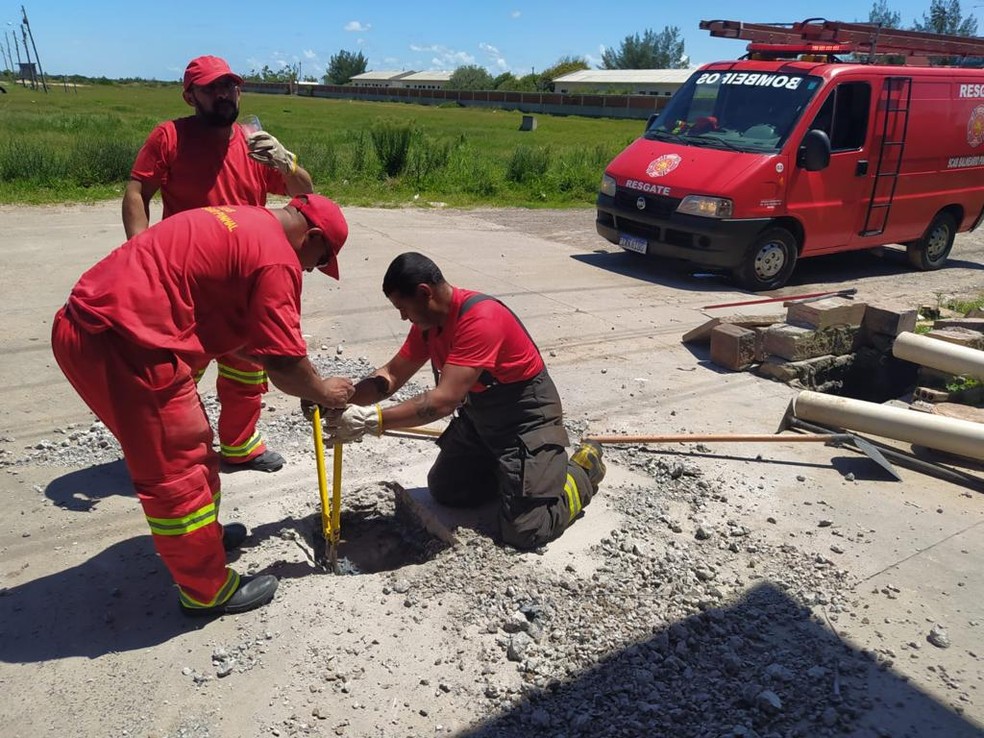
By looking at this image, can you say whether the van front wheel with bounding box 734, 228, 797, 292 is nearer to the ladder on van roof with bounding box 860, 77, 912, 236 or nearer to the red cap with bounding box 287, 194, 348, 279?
the ladder on van roof with bounding box 860, 77, 912, 236

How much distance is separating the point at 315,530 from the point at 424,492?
62 cm

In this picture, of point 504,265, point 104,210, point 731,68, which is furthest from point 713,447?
point 104,210

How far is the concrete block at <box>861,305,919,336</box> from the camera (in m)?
6.41

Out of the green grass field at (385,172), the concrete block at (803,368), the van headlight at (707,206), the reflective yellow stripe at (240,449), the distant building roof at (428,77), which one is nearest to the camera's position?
the reflective yellow stripe at (240,449)

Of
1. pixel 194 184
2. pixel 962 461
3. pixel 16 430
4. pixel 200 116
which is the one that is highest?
pixel 200 116

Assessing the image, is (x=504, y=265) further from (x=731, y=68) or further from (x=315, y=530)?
(x=315, y=530)

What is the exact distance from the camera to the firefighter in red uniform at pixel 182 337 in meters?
2.75

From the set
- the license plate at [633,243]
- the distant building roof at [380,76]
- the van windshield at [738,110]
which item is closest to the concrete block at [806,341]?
the van windshield at [738,110]

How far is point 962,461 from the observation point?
15.7 feet

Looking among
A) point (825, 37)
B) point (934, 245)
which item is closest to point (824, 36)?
point (825, 37)

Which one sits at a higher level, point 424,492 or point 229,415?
point 229,415

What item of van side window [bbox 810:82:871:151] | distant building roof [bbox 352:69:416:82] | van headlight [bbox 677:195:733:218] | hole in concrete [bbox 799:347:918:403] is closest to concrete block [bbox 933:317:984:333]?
hole in concrete [bbox 799:347:918:403]

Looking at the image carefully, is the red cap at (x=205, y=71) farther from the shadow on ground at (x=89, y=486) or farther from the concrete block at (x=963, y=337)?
the concrete block at (x=963, y=337)

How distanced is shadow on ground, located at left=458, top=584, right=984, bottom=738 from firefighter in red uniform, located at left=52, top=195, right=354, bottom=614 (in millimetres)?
1317
